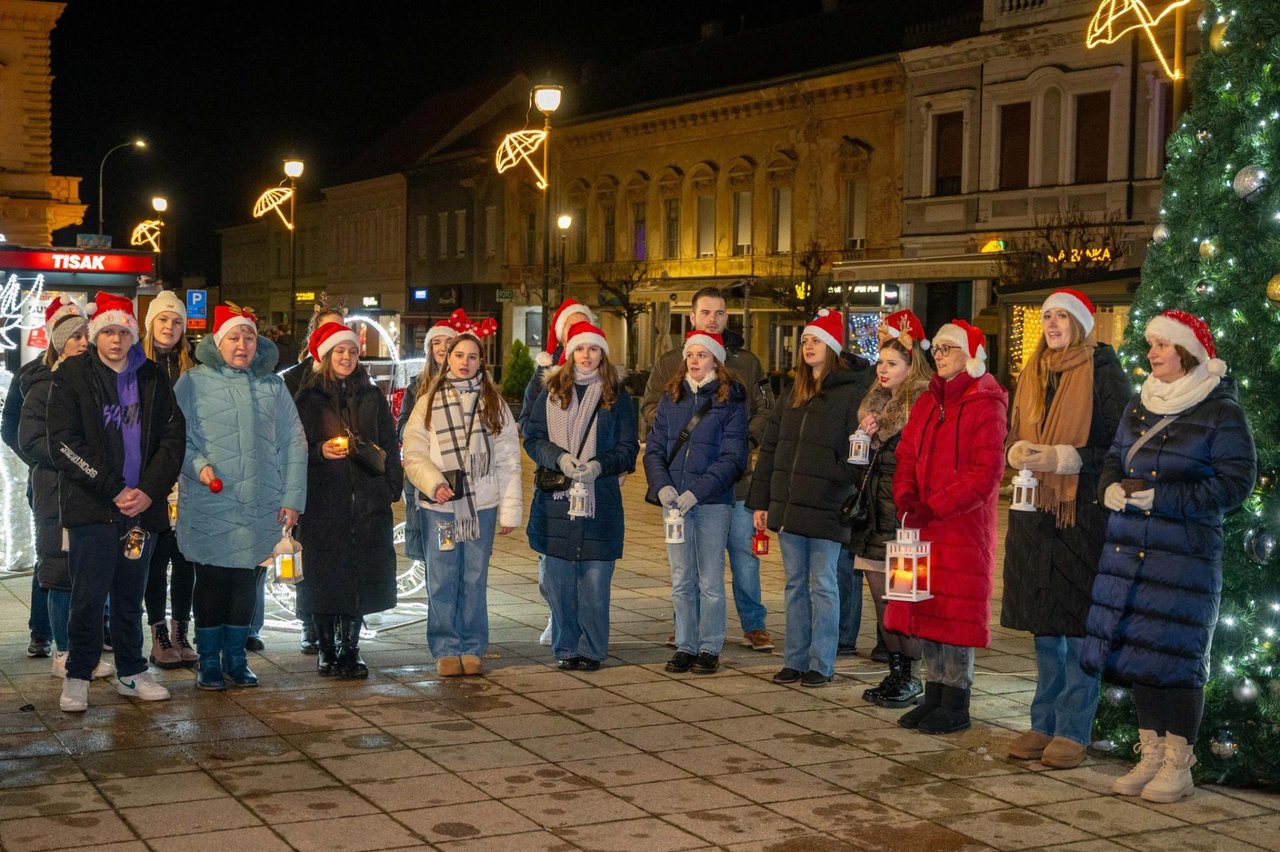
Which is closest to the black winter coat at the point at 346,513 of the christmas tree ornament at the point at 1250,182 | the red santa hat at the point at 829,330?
the red santa hat at the point at 829,330

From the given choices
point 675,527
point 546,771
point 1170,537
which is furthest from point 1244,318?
point 546,771

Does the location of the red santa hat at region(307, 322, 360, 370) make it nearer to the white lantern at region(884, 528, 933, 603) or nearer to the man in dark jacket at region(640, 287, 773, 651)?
the man in dark jacket at region(640, 287, 773, 651)

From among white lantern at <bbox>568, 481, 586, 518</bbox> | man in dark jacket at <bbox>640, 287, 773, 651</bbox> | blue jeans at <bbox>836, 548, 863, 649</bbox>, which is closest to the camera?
white lantern at <bbox>568, 481, 586, 518</bbox>

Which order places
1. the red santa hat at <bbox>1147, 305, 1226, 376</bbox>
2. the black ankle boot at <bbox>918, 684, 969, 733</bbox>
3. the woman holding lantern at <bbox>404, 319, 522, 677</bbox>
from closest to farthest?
1. the red santa hat at <bbox>1147, 305, 1226, 376</bbox>
2. the black ankle boot at <bbox>918, 684, 969, 733</bbox>
3. the woman holding lantern at <bbox>404, 319, 522, 677</bbox>

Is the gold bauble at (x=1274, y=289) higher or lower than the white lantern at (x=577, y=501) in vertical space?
higher

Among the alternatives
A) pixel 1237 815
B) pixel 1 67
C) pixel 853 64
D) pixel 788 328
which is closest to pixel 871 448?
pixel 1237 815

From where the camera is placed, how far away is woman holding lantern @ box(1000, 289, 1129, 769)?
282 inches

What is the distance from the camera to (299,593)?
360 inches

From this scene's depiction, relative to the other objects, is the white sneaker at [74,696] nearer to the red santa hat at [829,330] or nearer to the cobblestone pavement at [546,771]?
the cobblestone pavement at [546,771]

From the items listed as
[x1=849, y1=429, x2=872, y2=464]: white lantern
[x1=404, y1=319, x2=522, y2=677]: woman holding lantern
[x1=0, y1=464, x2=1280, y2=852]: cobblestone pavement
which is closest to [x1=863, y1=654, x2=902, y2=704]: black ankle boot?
[x1=0, y1=464, x2=1280, y2=852]: cobblestone pavement

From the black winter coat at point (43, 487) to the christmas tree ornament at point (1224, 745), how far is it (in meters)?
5.30

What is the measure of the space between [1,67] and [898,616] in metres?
45.0

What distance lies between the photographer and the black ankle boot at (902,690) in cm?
827

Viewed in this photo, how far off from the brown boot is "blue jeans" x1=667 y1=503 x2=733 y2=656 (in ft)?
8.89
